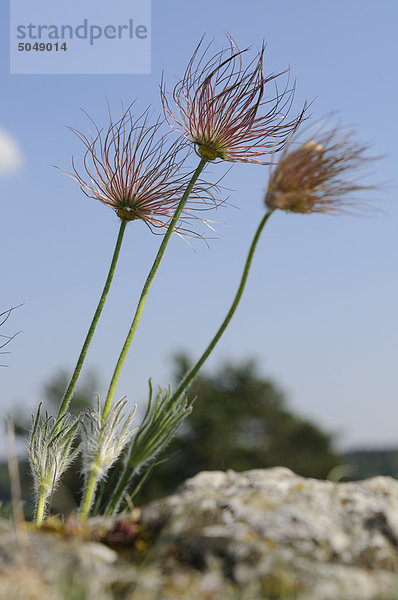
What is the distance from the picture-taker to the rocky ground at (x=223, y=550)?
2.91 meters

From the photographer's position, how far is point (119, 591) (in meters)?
2.96

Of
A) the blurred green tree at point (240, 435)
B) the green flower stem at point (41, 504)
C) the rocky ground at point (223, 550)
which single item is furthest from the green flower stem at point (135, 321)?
the blurred green tree at point (240, 435)

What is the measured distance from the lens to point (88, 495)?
15.6 feet

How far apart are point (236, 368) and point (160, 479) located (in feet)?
22.8

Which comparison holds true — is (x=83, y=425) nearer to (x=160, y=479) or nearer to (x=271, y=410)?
(x=160, y=479)

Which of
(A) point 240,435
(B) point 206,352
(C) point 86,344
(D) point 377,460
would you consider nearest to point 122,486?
(B) point 206,352

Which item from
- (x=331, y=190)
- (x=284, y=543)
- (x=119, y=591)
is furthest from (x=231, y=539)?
(x=331, y=190)

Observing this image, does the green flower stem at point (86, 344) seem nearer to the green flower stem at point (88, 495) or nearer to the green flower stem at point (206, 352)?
the green flower stem at point (88, 495)

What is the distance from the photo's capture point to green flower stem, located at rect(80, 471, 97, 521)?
14.9 ft

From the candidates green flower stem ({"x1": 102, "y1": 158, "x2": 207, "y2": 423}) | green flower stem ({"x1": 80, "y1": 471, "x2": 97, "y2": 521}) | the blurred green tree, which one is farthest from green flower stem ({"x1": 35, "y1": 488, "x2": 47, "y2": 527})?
the blurred green tree

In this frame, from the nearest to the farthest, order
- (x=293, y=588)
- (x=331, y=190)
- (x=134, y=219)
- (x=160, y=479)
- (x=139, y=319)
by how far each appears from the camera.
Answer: (x=293, y=588), (x=331, y=190), (x=139, y=319), (x=134, y=219), (x=160, y=479)

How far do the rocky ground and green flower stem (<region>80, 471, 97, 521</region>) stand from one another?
0.81 m

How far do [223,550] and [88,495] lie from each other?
1.83m

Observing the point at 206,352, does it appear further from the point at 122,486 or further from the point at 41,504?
the point at 41,504
